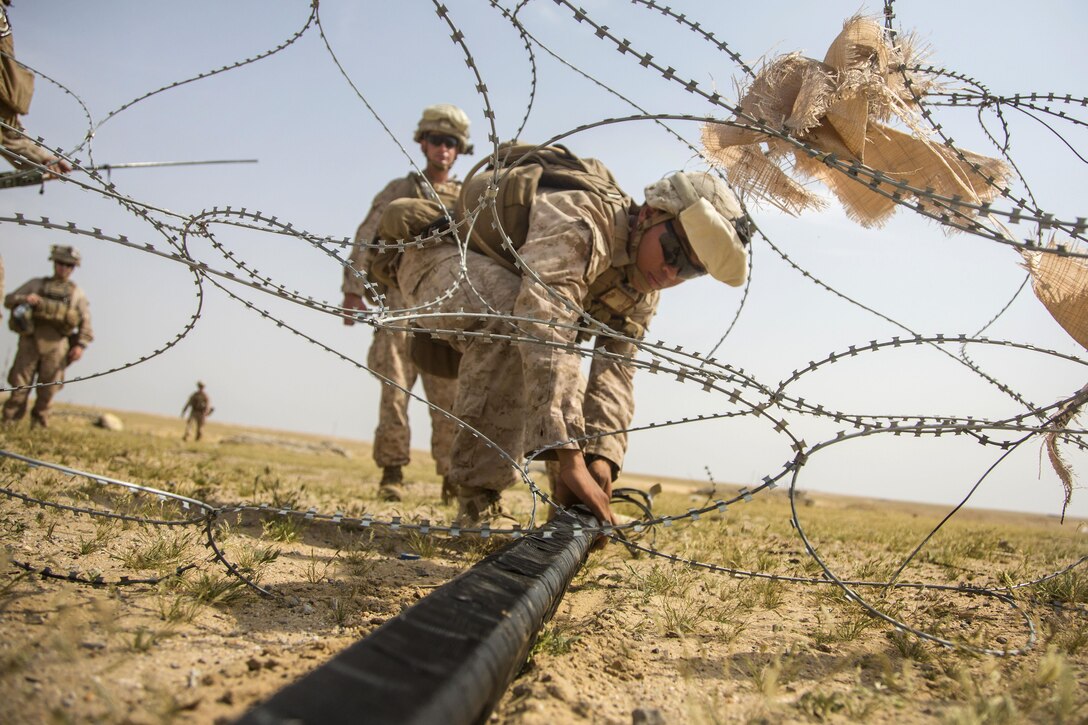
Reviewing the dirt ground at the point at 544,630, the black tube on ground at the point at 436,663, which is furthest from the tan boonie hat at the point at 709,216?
the black tube on ground at the point at 436,663

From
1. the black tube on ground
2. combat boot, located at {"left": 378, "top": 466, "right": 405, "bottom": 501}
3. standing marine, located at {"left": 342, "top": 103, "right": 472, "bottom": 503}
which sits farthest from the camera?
standing marine, located at {"left": 342, "top": 103, "right": 472, "bottom": 503}

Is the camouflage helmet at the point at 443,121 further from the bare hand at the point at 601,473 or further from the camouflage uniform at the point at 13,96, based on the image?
the bare hand at the point at 601,473

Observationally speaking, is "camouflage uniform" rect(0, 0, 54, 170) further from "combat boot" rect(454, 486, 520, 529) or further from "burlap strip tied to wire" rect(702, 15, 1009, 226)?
"burlap strip tied to wire" rect(702, 15, 1009, 226)

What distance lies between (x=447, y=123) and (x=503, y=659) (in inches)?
206

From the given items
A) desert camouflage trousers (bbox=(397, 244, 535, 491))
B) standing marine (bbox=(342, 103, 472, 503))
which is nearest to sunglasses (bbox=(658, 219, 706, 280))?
desert camouflage trousers (bbox=(397, 244, 535, 491))

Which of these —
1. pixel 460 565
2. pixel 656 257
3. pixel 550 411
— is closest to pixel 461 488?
pixel 460 565

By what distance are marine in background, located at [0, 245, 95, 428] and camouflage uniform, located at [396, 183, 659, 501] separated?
6.82 meters

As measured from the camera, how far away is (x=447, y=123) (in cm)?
578

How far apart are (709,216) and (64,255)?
884 centimetres

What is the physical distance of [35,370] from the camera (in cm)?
862

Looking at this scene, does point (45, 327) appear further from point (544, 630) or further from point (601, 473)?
point (544, 630)

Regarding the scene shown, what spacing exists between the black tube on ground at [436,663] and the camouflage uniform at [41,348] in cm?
911

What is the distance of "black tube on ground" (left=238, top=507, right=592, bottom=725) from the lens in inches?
→ 37.2

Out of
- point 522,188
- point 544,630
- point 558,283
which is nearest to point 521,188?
point 522,188
